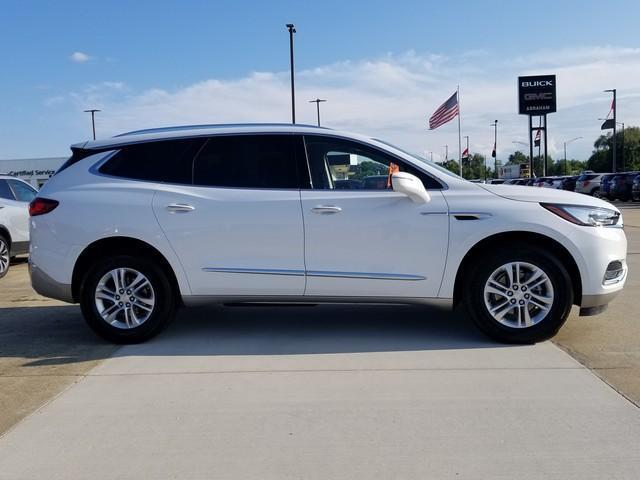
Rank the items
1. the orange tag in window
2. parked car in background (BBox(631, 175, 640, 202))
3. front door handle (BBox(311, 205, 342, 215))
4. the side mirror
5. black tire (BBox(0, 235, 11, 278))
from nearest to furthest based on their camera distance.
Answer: the side mirror
front door handle (BBox(311, 205, 342, 215))
the orange tag in window
black tire (BBox(0, 235, 11, 278))
parked car in background (BBox(631, 175, 640, 202))

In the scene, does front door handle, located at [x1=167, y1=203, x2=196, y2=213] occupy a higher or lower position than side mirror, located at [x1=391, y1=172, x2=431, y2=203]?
lower

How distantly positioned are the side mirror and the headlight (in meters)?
1.00

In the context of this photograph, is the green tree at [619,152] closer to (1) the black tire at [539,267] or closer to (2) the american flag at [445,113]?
(2) the american flag at [445,113]

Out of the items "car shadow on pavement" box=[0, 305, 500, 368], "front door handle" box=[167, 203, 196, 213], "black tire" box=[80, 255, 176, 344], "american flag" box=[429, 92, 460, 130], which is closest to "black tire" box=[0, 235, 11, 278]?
"car shadow on pavement" box=[0, 305, 500, 368]

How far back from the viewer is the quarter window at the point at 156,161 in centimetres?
551

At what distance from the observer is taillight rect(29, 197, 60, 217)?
5.45m

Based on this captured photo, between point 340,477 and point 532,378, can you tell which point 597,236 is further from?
point 340,477

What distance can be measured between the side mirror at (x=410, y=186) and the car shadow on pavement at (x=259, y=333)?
4.13ft

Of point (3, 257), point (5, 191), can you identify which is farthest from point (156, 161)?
point (5, 191)

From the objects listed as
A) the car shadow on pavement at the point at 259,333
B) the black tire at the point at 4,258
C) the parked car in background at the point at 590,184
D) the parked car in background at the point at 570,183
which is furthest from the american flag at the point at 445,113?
the car shadow on pavement at the point at 259,333

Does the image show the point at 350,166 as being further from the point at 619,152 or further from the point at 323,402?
the point at 619,152

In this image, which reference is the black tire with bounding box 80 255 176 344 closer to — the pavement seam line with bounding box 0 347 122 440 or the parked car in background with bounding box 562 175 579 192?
the pavement seam line with bounding box 0 347 122 440

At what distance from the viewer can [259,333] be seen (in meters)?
5.81

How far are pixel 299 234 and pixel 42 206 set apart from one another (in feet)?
7.58
